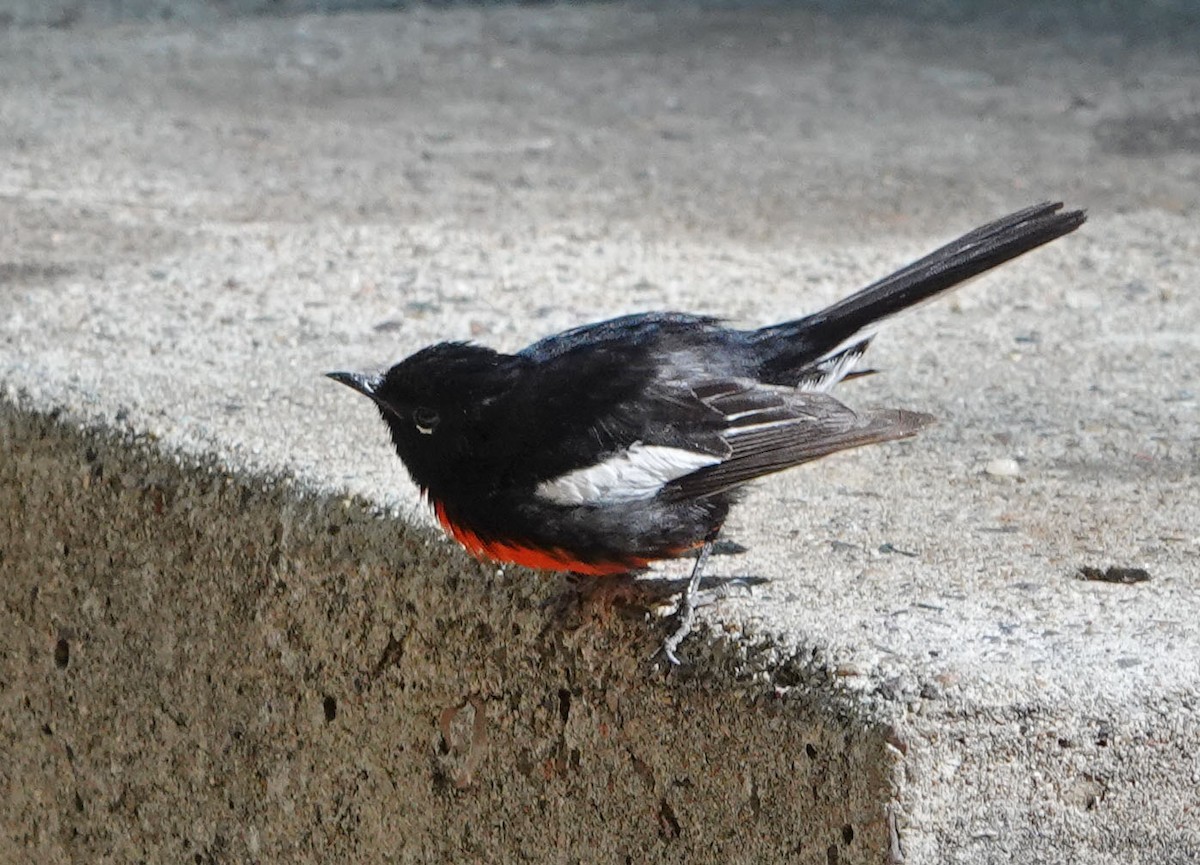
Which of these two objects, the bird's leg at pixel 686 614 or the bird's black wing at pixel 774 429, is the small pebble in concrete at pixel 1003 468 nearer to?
the bird's black wing at pixel 774 429

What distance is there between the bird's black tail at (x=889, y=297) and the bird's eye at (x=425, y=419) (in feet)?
1.85

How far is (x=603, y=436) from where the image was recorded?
2.60 m

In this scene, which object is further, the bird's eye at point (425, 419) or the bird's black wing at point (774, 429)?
the bird's eye at point (425, 419)

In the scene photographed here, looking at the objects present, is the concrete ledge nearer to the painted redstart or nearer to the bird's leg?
the bird's leg

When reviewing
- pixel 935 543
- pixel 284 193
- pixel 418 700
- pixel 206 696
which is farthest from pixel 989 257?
pixel 284 193

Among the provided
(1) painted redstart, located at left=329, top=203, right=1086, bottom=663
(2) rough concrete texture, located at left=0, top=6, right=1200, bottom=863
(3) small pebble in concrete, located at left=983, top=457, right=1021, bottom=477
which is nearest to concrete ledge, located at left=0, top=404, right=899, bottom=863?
(2) rough concrete texture, located at left=0, top=6, right=1200, bottom=863

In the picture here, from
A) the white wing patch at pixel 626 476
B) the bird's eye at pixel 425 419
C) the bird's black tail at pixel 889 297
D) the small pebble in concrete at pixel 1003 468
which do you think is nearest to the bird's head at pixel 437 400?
the bird's eye at pixel 425 419

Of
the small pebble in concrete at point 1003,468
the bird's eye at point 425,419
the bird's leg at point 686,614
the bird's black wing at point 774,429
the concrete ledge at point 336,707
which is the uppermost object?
the bird's black wing at point 774,429

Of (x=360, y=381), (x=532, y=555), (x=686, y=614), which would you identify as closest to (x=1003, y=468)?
(x=686, y=614)

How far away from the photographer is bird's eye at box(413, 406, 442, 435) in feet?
8.86

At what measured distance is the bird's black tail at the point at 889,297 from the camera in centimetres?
291

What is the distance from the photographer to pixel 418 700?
293 centimetres

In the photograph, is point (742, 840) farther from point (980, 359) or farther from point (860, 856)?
point (980, 359)

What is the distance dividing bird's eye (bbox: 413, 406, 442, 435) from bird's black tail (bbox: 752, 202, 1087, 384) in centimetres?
56
